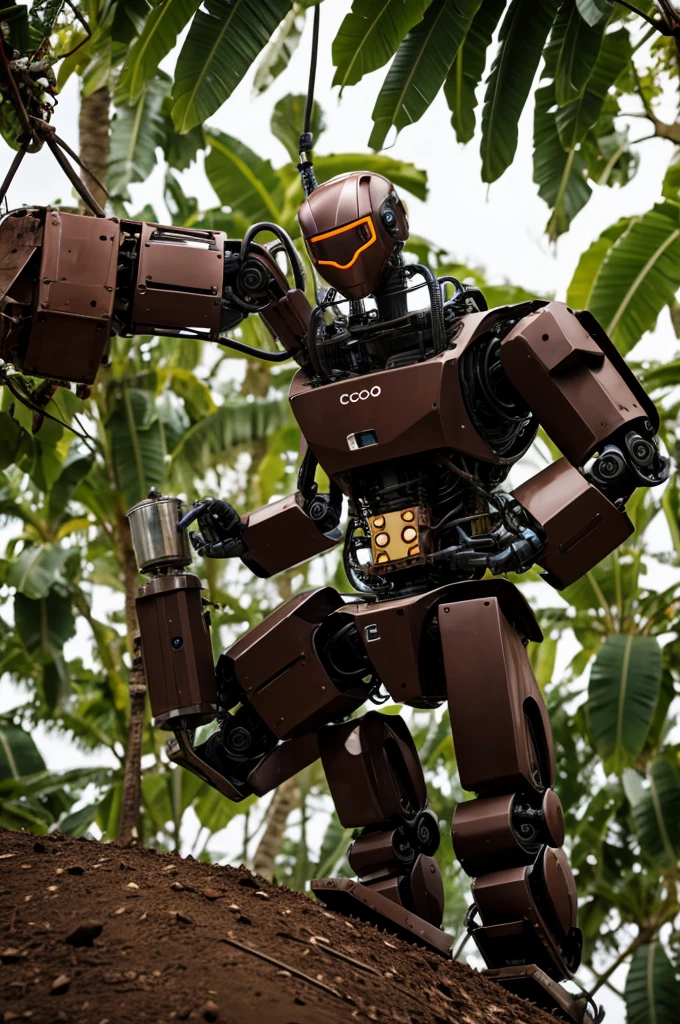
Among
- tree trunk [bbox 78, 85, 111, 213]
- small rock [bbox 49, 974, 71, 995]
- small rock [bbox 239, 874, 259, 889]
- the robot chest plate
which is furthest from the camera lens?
tree trunk [bbox 78, 85, 111, 213]

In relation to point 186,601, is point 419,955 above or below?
below

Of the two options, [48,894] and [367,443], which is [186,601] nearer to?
[367,443]

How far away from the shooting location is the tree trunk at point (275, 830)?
1034cm

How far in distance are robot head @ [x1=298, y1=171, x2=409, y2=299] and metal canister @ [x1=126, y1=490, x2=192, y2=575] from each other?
3.22 feet

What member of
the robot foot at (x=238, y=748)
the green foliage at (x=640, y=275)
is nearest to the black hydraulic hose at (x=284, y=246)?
the robot foot at (x=238, y=748)

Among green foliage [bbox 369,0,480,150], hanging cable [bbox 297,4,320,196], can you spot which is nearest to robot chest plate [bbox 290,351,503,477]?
hanging cable [bbox 297,4,320,196]

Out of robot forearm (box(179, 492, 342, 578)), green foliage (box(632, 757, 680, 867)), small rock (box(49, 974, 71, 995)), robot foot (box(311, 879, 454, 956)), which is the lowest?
green foliage (box(632, 757, 680, 867))

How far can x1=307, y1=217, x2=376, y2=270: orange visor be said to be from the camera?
4.10 meters

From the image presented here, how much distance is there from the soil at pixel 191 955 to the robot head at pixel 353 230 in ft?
6.59

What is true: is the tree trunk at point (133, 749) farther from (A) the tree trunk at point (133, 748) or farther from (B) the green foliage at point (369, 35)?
(B) the green foliage at point (369, 35)

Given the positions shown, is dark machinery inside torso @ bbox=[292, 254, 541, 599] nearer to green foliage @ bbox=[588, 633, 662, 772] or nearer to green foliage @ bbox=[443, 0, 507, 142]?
green foliage @ bbox=[443, 0, 507, 142]

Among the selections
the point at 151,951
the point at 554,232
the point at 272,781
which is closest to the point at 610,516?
the point at 272,781

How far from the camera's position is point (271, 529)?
14.5ft

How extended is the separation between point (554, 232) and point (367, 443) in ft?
13.6
